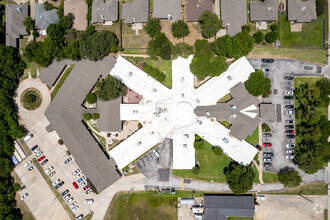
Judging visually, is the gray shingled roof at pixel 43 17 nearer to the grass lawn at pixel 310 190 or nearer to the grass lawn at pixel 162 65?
the grass lawn at pixel 162 65

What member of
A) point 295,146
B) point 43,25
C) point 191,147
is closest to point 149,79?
point 191,147

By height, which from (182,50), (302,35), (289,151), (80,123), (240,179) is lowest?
(240,179)

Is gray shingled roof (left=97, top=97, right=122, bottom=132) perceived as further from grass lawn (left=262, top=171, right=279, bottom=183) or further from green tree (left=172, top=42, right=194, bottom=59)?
grass lawn (left=262, top=171, right=279, bottom=183)

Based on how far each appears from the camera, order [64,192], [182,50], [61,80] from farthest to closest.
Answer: [61,80]
[64,192]
[182,50]

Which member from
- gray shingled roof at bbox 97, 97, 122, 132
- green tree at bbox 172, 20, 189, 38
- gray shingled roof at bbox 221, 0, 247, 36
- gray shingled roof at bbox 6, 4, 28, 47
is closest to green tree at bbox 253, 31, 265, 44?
gray shingled roof at bbox 221, 0, 247, 36

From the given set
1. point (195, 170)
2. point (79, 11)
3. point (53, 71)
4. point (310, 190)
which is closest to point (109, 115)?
point (53, 71)

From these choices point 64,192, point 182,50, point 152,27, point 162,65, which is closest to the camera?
point 152,27

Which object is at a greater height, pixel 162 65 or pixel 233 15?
pixel 233 15

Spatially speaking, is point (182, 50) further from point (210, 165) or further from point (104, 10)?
point (210, 165)
